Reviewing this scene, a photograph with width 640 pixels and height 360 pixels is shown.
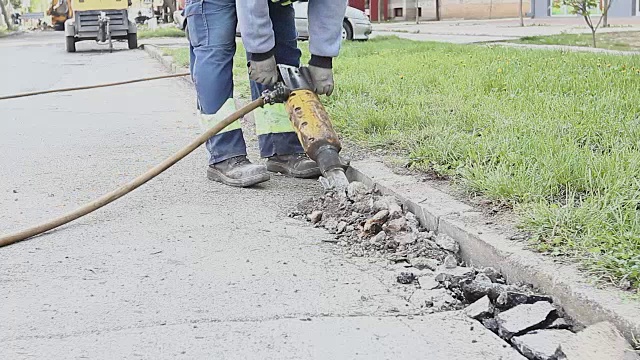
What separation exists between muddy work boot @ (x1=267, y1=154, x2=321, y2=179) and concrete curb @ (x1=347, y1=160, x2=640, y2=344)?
0.46 meters

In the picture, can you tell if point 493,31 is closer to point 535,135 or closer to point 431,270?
point 535,135

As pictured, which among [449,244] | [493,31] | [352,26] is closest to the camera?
[449,244]

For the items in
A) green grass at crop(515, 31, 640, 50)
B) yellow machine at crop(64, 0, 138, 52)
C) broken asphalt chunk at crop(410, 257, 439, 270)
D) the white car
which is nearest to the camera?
broken asphalt chunk at crop(410, 257, 439, 270)

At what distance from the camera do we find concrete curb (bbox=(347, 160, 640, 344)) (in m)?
2.25

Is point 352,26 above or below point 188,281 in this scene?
above

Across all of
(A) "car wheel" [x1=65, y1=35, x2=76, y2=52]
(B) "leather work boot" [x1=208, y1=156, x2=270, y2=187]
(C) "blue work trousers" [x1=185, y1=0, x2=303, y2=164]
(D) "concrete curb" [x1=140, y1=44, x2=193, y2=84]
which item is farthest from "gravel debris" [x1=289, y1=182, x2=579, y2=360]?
(A) "car wheel" [x1=65, y1=35, x2=76, y2=52]

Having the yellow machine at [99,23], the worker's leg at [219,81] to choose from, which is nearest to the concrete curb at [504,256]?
the worker's leg at [219,81]

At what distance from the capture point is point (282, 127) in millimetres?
4578

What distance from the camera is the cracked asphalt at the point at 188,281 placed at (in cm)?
236

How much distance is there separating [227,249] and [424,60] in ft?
20.0

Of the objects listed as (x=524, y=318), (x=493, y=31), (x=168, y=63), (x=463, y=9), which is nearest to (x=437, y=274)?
(x=524, y=318)

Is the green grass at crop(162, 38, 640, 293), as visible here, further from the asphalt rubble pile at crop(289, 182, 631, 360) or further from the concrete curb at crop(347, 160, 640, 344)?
the asphalt rubble pile at crop(289, 182, 631, 360)

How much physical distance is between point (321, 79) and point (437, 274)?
5.13 feet

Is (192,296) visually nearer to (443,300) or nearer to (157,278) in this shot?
(157,278)
